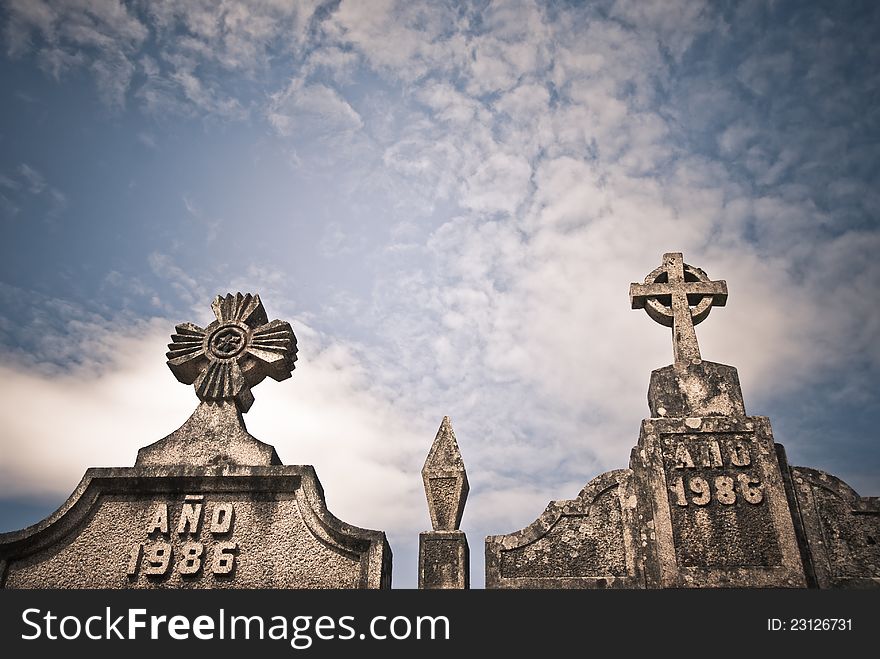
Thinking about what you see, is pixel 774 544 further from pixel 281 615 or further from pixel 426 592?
pixel 281 615

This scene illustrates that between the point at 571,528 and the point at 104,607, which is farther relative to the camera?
the point at 571,528

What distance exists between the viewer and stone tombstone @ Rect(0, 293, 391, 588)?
587cm

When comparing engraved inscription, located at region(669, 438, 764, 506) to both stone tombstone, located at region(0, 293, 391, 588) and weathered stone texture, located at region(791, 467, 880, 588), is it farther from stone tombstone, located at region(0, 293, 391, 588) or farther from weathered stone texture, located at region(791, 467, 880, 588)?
stone tombstone, located at region(0, 293, 391, 588)

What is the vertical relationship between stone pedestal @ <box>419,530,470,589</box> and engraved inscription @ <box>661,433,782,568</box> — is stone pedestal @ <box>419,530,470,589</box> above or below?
below

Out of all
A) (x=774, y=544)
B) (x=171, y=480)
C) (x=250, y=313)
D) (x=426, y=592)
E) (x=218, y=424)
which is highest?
(x=250, y=313)

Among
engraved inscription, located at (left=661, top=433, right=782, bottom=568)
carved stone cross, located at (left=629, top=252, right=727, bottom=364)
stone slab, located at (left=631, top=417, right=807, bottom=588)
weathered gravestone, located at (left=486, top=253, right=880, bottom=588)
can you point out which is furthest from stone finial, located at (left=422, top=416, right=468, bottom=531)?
carved stone cross, located at (left=629, top=252, right=727, bottom=364)

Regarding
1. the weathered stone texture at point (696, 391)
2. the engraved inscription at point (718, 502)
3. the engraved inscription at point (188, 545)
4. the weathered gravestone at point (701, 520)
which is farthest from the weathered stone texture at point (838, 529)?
the engraved inscription at point (188, 545)

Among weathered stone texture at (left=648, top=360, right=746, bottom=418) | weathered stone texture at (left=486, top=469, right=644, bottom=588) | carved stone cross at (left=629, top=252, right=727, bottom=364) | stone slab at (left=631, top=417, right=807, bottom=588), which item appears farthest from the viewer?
carved stone cross at (left=629, top=252, right=727, bottom=364)

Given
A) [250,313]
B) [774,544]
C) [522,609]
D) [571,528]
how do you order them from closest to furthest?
1. [522,609]
2. [774,544]
3. [571,528]
4. [250,313]

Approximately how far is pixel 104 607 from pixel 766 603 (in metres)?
4.76

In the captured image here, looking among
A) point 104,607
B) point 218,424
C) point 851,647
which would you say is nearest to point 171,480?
point 218,424

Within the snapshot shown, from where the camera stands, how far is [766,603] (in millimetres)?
4871

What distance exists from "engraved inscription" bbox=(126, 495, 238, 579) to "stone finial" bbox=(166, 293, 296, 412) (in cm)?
109

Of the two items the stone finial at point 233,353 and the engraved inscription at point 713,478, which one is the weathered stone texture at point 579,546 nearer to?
the engraved inscription at point 713,478
